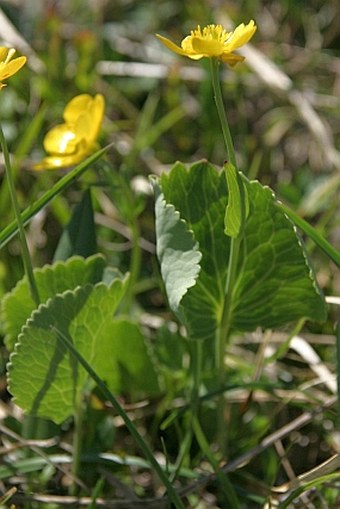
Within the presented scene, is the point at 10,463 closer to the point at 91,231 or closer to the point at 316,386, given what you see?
the point at 91,231

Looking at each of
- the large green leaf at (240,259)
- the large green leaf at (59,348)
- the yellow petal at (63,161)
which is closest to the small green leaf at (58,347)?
the large green leaf at (59,348)

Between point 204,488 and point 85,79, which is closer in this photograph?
point 204,488

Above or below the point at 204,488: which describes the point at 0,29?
above

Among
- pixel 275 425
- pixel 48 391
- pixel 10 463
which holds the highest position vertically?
pixel 48 391

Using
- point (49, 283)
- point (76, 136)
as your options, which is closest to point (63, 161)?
point (76, 136)

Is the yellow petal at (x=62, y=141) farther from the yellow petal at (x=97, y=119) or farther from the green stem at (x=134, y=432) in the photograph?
the green stem at (x=134, y=432)

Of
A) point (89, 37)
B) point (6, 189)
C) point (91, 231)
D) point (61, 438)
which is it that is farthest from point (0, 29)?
point (61, 438)

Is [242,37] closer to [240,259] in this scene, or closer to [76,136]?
[240,259]
